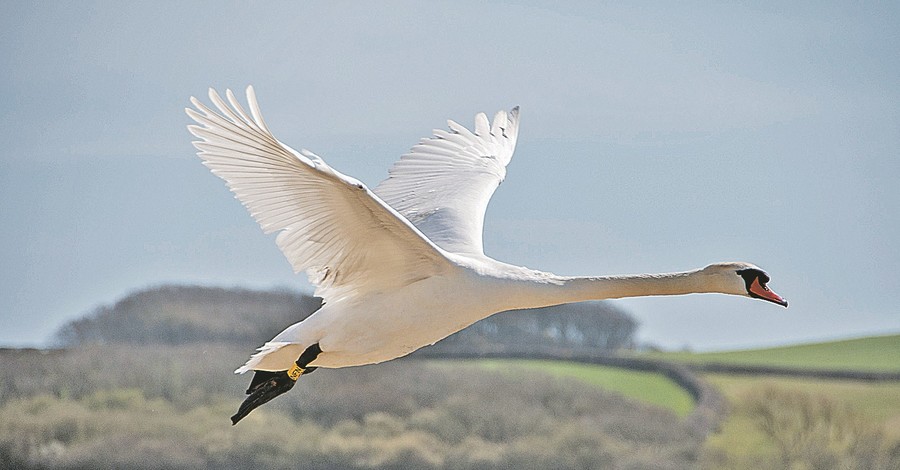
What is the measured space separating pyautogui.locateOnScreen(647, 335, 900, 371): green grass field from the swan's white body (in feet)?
25.5

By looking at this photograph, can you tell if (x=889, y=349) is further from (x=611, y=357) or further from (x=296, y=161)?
(x=296, y=161)

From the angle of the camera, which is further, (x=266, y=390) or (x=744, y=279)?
(x=266, y=390)

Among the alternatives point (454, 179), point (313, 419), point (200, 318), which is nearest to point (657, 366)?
point (313, 419)

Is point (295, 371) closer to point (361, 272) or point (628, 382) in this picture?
point (361, 272)

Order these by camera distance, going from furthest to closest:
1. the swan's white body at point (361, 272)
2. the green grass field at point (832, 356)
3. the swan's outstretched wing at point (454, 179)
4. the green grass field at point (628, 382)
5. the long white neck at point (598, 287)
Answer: the green grass field at point (832, 356) < the green grass field at point (628, 382) < the swan's outstretched wing at point (454, 179) < the long white neck at point (598, 287) < the swan's white body at point (361, 272)

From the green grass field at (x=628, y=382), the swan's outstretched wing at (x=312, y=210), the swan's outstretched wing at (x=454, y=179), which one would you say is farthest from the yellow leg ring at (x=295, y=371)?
the green grass field at (x=628, y=382)

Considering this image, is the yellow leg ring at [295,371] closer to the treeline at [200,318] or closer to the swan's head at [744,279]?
the swan's head at [744,279]

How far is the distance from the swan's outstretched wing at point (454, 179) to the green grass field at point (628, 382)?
17.7 feet

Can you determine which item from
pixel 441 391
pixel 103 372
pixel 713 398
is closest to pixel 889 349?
pixel 713 398

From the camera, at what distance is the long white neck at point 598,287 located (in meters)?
3.93

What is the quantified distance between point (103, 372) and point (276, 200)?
637 cm

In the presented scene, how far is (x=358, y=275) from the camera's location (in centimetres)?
421

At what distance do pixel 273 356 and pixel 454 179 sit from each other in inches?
50.1

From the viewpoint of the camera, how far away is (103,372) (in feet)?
32.4
